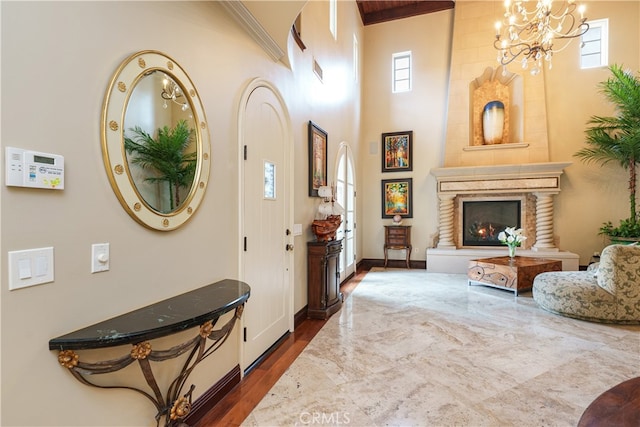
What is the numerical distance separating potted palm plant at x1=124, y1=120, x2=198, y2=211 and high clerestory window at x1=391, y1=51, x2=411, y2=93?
6591mm

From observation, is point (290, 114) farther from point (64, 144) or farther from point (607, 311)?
point (607, 311)

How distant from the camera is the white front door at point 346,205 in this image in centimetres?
547

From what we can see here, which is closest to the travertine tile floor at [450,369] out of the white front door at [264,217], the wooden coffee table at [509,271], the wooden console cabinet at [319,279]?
the wooden console cabinet at [319,279]

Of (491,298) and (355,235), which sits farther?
(355,235)

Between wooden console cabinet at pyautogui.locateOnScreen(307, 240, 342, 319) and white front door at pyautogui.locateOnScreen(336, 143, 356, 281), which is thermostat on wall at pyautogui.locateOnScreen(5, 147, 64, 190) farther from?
white front door at pyautogui.locateOnScreen(336, 143, 356, 281)

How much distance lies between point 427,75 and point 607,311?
5675mm

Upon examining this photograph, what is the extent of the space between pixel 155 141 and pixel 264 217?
132 centimetres

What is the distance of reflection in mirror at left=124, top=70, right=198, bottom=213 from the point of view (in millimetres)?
1519

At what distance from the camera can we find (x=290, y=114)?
3.35 m

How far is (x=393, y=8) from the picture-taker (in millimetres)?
7199

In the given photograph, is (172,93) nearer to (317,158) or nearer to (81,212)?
(81,212)

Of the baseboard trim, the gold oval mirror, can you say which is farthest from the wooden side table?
the gold oval mirror

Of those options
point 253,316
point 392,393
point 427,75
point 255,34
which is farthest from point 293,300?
point 427,75

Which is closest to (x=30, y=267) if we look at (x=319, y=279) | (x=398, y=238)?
(x=319, y=279)
